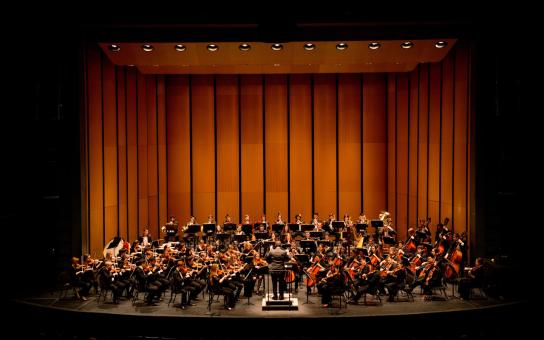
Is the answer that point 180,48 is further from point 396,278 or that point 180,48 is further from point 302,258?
point 396,278

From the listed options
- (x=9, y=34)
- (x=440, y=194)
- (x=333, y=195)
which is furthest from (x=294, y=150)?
(x=9, y=34)

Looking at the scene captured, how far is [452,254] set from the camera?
1173 cm

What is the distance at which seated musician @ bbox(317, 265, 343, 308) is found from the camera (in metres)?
10.2

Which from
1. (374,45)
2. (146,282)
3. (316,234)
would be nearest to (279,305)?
(146,282)

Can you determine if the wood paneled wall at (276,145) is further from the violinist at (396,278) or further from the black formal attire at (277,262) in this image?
the black formal attire at (277,262)

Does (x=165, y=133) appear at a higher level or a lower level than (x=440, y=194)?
higher

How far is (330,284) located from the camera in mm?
10258

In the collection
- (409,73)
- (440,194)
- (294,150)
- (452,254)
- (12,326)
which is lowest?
(12,326)

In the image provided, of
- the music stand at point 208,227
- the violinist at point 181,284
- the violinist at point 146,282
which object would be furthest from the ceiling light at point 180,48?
the violinist at point 181,284

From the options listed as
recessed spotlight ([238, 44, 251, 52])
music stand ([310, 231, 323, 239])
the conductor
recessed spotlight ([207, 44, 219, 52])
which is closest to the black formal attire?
the conductor

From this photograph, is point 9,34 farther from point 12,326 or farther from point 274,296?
point 274,296

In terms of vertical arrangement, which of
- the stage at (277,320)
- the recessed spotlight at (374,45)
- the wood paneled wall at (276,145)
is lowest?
the stage at (277,320)

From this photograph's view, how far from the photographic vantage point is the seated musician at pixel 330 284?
10.2 m

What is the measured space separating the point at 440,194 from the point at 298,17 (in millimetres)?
5440
